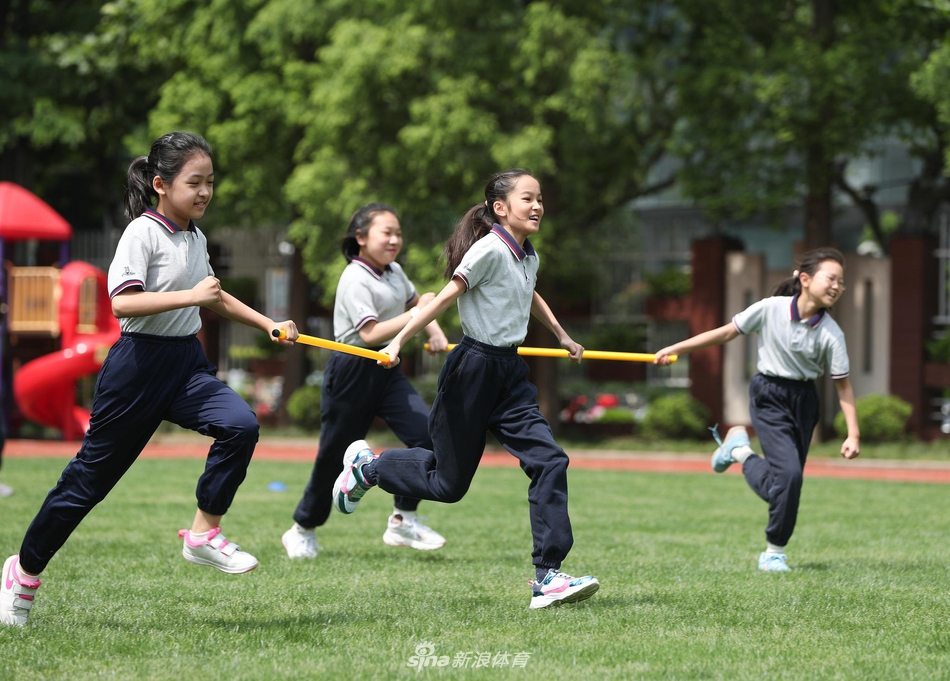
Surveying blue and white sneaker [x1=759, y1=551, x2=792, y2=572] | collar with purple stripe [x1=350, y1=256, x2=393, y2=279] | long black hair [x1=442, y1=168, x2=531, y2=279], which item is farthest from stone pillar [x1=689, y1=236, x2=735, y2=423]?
long black hair [x1=442, y1=168, x2=531, y2=279]

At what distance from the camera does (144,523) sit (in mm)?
8805

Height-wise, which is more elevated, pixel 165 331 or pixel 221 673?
pixel 165 331

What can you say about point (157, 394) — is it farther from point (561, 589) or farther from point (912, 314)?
point (912, 314)

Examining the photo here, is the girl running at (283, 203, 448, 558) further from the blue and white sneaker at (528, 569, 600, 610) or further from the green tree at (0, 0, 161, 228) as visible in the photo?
the green tree at (0, 0, 161, 228)

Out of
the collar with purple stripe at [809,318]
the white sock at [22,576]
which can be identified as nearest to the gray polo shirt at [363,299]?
the collar with purple stripe at [809,318]

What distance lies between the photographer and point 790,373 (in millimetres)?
7074

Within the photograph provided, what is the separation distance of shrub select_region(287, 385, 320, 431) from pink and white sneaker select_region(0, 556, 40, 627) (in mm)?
15105

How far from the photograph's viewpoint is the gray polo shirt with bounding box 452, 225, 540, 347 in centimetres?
557

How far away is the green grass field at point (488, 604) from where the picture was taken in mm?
4418

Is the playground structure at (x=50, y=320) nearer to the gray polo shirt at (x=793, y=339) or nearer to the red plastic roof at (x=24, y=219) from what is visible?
the red plastic roof at (x=24, y=219)

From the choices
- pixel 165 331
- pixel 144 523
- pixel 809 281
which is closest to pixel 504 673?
pixel 165 331

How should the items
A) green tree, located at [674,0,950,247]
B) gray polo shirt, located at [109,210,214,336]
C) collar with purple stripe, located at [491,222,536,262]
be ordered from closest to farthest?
gray polo shirt, located at [109,210,214,336] → collar with purple stripe, located at [491,222,536,262] → green tree, located at [674,0,950,247]

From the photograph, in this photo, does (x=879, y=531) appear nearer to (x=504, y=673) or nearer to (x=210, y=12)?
(x=504, y=673)

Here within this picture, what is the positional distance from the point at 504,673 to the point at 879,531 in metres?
5.35
